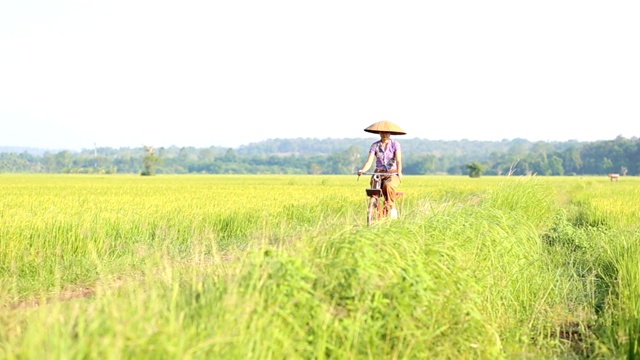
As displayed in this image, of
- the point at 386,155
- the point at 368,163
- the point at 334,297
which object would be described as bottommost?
the point at 334,297

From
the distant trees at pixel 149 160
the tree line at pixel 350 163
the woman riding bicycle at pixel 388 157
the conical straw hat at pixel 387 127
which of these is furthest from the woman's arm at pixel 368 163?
the tree line at pixel 350 163

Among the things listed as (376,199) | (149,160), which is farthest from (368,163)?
(149,160)

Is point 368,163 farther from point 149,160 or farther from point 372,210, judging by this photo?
point 149,160

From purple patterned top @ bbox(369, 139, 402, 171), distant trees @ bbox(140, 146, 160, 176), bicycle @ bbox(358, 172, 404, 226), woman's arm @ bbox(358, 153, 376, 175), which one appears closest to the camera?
woman's arm @ bbox(358, 153, 376, 175)

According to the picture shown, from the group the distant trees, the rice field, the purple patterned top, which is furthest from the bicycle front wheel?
the distant trees

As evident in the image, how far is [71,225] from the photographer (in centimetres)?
1070

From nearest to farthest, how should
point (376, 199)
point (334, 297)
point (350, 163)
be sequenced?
point (334, 297) < point (376, 199) < point (350, 163)

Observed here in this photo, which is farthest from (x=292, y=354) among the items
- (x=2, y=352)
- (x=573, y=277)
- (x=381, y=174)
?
(x=381, y=174)

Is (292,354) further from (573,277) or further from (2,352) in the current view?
(573,277)

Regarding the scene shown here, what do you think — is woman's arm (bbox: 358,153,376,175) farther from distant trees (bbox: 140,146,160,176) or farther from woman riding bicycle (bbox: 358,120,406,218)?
distant trees (bbox: 140,146,160,176)

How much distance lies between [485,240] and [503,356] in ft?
8.74

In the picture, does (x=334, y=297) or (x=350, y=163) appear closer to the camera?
(x=334, y=297)

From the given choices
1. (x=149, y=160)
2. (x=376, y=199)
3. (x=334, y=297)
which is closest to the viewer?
(x=334, y=297)

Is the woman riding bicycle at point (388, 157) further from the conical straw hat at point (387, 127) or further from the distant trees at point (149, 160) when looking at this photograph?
the distant trees at point (149, 160)
